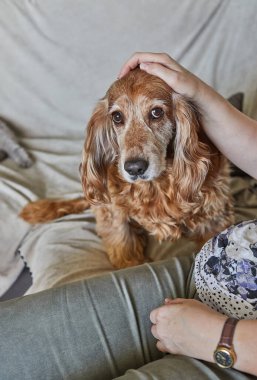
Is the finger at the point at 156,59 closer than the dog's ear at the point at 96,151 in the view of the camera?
Yes

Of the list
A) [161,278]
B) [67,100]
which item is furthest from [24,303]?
[67,100]

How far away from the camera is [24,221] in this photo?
62.6 inches

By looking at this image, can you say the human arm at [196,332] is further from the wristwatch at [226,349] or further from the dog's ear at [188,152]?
the dog's ear at [188,152]

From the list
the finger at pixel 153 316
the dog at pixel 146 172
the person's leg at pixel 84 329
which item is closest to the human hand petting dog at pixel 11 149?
the dog at pixel 146 172

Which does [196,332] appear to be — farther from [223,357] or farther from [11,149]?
[11,149]

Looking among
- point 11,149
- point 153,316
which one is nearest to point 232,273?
point 153,316

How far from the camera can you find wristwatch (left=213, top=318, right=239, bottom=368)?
2.52ft

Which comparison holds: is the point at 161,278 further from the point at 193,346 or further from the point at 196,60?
the point at 196,60

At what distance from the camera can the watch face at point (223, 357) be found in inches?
30.3

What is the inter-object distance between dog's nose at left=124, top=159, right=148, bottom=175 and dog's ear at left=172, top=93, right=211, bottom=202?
0.45 ft

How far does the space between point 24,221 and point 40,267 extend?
0.87 feet

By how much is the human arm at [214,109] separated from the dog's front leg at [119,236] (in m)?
0.43

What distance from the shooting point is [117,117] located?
48.8 inches

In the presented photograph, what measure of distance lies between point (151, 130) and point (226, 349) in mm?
618
